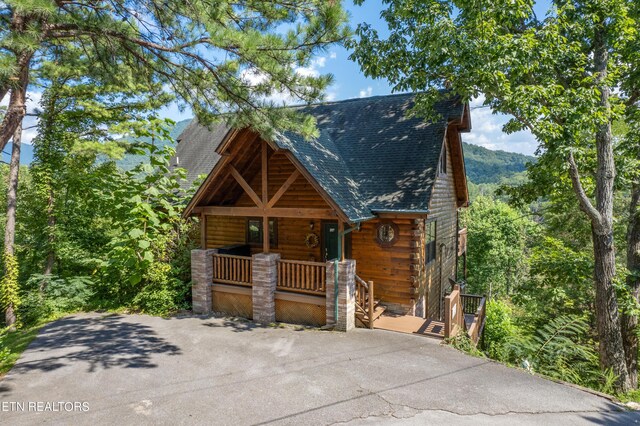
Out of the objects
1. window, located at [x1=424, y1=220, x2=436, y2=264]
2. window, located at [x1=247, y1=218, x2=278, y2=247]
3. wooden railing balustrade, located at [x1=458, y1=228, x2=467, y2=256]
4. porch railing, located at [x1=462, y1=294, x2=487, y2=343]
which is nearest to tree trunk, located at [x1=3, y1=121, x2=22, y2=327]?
window, located at [x1=247, y1=218, x2=278, y2=247]

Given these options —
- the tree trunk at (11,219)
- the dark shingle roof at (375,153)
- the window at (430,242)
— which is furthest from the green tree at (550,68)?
the tree trunk at (11,219)

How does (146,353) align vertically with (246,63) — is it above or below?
below

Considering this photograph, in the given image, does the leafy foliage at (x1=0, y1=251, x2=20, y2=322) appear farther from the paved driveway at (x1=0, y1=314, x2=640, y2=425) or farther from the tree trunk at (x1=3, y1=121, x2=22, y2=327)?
the paved driveway at (x1=0, y1=314, x2=640, y2=425)

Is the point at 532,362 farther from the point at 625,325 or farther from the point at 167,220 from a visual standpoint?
the point at 167,220

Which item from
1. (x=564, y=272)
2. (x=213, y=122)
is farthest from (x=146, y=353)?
(x=564, y=272)

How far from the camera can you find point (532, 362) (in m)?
7.62

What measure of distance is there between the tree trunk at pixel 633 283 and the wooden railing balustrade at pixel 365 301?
754 cm

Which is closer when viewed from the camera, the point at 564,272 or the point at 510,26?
the point at 510,26

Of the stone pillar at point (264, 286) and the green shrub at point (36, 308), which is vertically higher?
the stone pillar at point (264, 286)

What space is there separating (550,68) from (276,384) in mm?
9860

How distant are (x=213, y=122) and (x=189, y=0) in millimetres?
2461

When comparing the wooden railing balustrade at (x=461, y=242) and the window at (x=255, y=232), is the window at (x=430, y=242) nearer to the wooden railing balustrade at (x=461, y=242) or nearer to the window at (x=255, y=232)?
the wooden railing balustrade at (x=461, y=242)

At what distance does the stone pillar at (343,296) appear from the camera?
27.7 ft

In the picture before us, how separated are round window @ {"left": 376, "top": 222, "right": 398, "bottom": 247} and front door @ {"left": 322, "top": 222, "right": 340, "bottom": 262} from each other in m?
1.43
